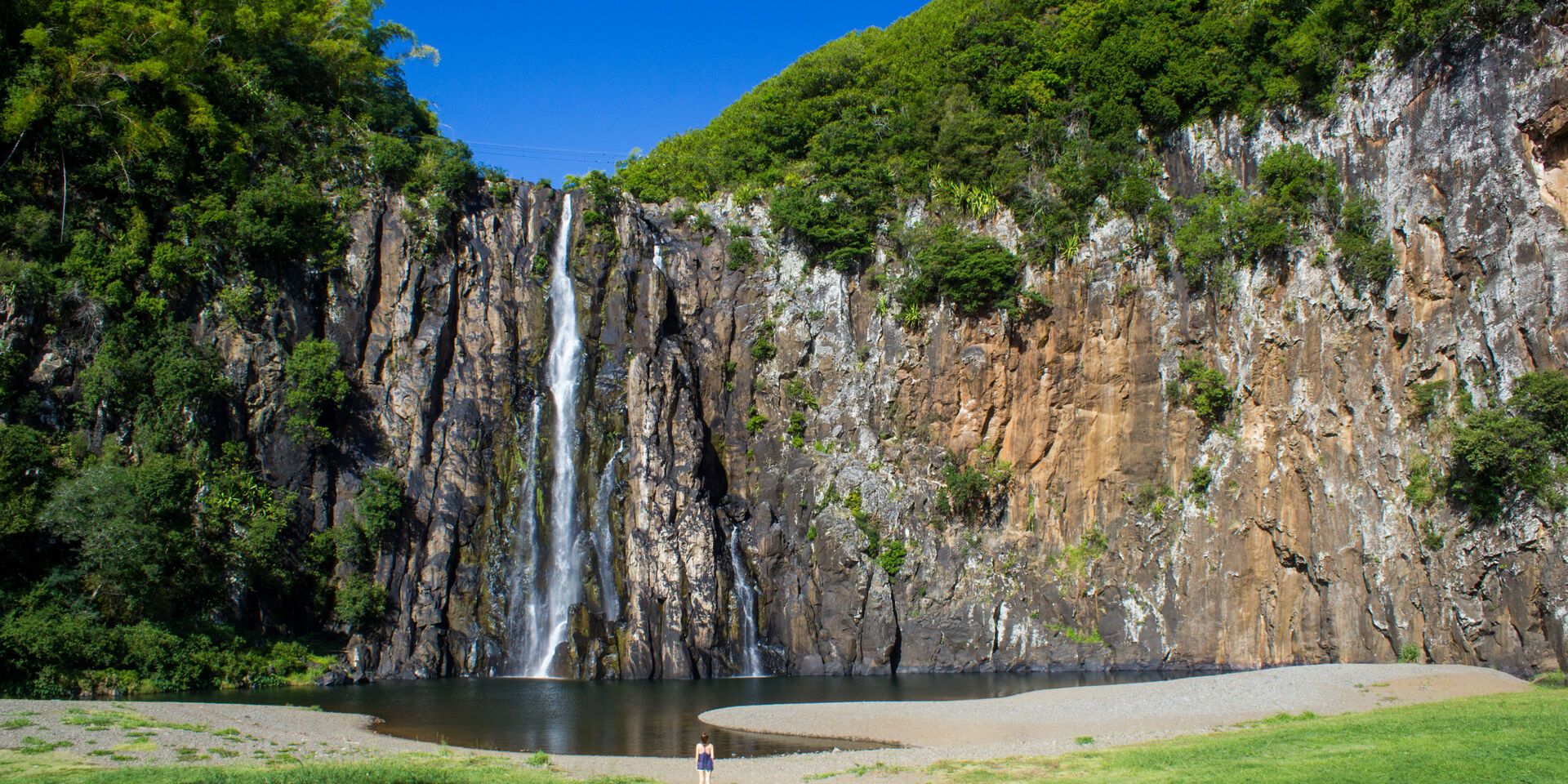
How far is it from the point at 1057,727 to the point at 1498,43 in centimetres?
2782

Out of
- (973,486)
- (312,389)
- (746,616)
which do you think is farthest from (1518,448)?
(312,389)

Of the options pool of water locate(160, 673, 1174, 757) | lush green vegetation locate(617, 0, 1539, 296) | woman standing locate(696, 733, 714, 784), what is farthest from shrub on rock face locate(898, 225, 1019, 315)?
woman standing locate(696, 733, 714, 784)

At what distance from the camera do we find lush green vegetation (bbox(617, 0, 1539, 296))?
119 feet

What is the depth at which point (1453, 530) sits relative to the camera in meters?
28.8

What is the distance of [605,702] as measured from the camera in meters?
29.3

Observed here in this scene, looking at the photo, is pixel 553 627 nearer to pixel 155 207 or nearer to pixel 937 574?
pixel 937 574

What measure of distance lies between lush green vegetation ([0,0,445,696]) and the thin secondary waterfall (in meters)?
6.42

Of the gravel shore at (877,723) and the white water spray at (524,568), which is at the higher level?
the white water spray at (524,568)

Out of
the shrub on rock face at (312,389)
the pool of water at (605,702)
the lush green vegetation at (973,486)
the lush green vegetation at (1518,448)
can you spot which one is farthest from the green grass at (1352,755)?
the shrub on rock face at (312,389)

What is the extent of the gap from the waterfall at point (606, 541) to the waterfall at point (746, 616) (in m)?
5.21

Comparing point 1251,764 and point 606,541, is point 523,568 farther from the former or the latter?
point 1251,764

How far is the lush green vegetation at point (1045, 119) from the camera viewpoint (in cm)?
3625

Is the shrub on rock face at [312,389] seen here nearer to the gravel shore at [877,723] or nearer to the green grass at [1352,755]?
the gravel shore at [877,723]

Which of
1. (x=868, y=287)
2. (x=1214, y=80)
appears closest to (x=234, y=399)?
(x=868, y=287)
